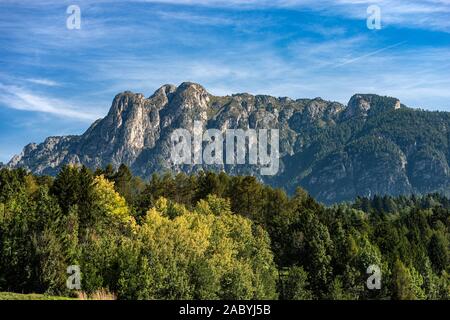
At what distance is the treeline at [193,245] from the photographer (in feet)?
204

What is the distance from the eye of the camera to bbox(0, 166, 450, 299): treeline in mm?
62219

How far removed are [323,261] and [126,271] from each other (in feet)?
164

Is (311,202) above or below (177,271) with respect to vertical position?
above

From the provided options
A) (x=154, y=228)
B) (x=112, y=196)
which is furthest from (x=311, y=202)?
(x=154, y=228)

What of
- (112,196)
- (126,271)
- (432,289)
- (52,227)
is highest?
(112,196)

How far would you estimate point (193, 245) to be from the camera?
74.7 meters
